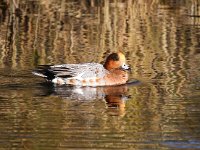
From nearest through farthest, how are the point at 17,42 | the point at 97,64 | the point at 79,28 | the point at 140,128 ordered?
the point at 140,128 → the point at 97,64 → the point at 17,42 → the point at 79,28

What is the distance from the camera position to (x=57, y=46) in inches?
483

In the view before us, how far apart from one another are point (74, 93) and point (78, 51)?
7.61 ft

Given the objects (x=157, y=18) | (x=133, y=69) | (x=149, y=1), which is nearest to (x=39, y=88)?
(x=133, y=69)

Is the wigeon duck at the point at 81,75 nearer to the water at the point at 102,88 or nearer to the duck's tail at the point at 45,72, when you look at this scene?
the duck's tail at the point at 45,72

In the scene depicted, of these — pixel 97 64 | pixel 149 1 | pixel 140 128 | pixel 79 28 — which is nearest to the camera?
pixel 140 128

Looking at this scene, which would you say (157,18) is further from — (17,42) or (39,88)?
(39,88)

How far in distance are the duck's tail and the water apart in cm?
10

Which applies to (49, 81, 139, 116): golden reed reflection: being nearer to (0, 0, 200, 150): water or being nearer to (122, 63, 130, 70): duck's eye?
(0, 0, 200, 150): water

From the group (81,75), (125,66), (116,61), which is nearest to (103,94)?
(81,75)

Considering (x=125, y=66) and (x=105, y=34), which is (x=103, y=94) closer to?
(x=125, y=66)

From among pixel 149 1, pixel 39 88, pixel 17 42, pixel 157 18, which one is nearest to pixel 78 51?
pixel 17 42

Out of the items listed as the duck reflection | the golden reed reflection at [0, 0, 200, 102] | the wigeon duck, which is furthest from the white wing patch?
the golden reed reflection at [0, 0, 200, 102]

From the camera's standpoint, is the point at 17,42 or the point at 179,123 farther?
the point at 17,42

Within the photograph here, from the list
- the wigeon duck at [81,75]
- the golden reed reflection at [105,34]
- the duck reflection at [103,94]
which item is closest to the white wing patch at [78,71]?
the wigeon duck at [81,75]
